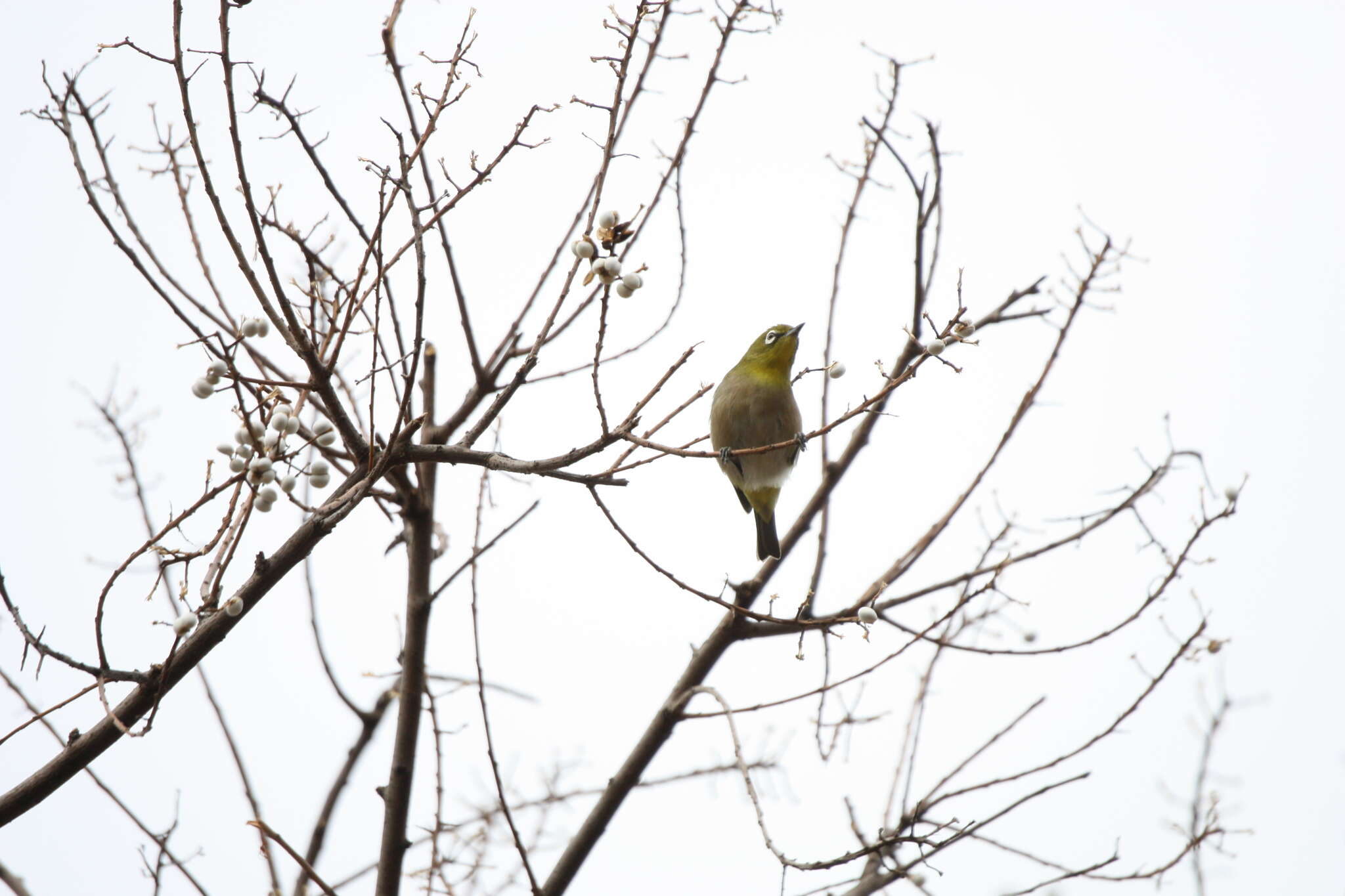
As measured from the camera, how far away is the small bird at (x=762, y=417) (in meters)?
7.20

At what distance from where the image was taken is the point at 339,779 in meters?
4.53

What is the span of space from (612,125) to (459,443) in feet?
3.25

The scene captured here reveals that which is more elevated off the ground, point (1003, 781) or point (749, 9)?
point (749, 9)

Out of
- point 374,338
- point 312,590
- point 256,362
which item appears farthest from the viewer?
point 312,590

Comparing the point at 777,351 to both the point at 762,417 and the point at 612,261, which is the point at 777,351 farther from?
the point at 612,261

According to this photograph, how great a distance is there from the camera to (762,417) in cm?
720

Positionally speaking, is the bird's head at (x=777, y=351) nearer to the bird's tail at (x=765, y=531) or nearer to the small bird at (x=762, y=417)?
the small bird at (x=762, y=417)

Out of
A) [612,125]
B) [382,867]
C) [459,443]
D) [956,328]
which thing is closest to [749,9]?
[612,125]

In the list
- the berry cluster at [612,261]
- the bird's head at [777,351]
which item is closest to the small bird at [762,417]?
the bird's head at [777,351]

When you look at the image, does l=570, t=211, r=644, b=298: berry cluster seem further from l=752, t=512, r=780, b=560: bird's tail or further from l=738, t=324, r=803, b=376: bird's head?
l=752, t=512, r=780, b=560: bird's tail

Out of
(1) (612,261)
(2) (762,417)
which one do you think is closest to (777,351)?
(2) (762,417)

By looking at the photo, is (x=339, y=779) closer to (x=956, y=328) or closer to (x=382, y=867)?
(x=382, y=867)

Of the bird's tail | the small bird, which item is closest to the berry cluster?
the small bird

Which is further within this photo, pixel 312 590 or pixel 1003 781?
pixel 312 590
